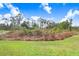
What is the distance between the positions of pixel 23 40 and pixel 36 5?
0.32 m

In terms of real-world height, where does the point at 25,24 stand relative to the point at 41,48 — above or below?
above

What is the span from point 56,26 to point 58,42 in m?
0.14

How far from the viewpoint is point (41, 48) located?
207cm

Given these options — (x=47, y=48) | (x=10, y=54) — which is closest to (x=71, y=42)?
(x=47, y=48)

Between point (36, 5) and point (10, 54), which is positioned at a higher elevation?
point (36, 5)

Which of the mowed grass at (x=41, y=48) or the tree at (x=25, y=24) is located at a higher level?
the tree at (x=25, y=24)

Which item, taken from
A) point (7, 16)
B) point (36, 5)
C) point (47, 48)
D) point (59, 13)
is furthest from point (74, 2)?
point (7, 16)

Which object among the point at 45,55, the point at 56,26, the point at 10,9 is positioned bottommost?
the point at 45,55

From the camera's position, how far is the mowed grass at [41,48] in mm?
2053

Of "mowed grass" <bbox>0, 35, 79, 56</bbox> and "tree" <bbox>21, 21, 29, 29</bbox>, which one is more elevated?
"tree" <bbox>21, 21, 29, 29</bbox>

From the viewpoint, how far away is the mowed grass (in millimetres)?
2053

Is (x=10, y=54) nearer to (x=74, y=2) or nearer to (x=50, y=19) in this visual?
(x=50, y=19)

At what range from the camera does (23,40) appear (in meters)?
2.12

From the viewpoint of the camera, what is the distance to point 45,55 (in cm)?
204
